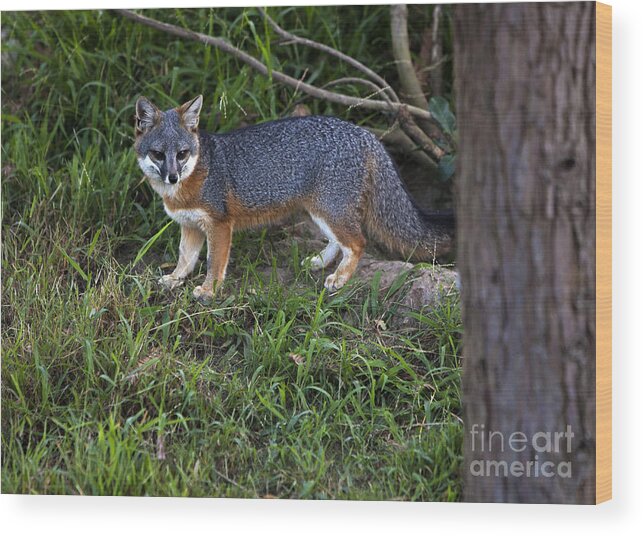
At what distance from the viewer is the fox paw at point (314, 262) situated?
5371 millimetres

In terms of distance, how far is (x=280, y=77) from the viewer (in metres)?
5.66

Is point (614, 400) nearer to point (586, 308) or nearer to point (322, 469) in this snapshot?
point (586, 308)

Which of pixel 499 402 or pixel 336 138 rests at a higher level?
pixel 336 138

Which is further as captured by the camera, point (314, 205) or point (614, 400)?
point (314, 205)

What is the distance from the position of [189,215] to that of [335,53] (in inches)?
43.9

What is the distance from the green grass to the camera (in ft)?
15.5

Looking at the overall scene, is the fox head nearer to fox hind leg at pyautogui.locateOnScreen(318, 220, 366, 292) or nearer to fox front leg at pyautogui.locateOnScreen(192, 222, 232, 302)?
fox front leg at pyautogui.locateOnScreen(192, 222, 232, 302)

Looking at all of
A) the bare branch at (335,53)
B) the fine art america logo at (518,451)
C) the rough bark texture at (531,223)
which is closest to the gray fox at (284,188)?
the bare branch at (335,53)

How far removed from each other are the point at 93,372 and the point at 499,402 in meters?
1.84

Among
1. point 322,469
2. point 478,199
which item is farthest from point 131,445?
point 478,199

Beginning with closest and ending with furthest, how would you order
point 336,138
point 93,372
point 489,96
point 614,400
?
point 489,96
point 614,400
point 93,372
point 336,138

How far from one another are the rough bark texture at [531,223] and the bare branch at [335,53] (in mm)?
1110

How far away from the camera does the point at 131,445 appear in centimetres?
473

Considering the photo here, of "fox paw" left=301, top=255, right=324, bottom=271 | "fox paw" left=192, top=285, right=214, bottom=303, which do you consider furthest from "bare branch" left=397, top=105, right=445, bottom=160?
"fox paw" left=192, top=285, right=214, bottom=303
